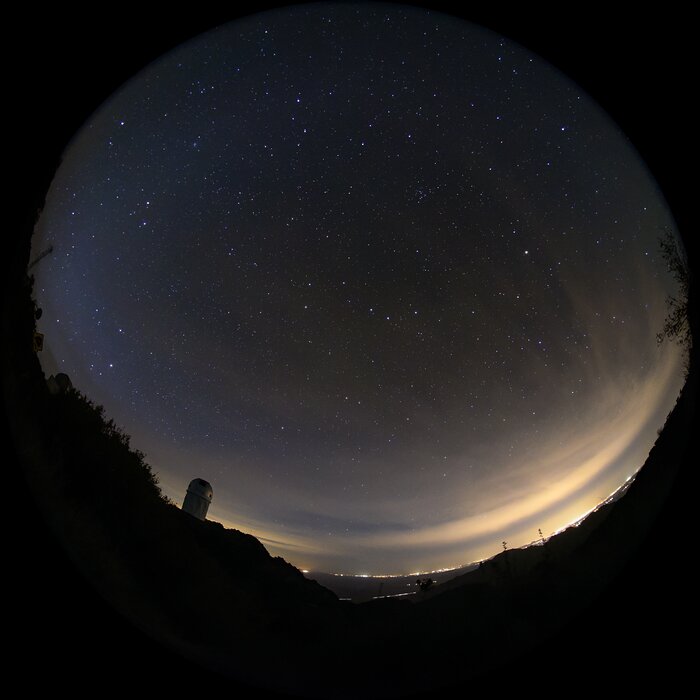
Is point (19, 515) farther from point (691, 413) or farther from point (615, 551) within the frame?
point (691, 413)

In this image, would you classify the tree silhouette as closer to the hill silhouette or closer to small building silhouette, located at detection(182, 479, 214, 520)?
the hill silhouette

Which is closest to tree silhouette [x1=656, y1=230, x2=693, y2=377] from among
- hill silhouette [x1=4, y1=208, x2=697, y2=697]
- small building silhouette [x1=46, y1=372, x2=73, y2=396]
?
hill silhouette [x1=4, y1=208, x2=697, y2=697]

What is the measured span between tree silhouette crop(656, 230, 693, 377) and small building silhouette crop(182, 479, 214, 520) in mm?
9324

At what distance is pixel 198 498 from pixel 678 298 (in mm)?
10780

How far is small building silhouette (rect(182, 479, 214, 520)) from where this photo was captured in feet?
27.5

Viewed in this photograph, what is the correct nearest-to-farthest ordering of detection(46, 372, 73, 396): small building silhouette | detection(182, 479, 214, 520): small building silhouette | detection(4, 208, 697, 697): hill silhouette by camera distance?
detection(4, 208, 697, 697): hill silhouette → detection(46, 372, 73, 396): small building silhouette → detection(182, 479, 214, 520): small building silhouette

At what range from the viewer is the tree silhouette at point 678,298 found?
3.99 metres

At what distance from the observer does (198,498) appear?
9102 mm

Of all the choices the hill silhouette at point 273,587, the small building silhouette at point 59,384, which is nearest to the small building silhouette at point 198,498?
the hill silhouette at point 273,587

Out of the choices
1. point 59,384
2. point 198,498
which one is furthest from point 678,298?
point 198,498

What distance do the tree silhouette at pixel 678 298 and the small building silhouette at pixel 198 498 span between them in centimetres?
932

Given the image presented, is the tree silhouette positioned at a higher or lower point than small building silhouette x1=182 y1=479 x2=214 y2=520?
higher

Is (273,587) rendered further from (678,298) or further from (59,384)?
(678,298)

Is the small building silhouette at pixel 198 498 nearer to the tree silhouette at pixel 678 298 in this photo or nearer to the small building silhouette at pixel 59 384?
the small building silhouette at pixel 59 384
